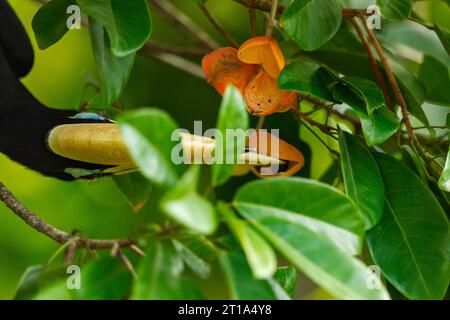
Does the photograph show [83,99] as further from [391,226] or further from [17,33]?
[391,226]

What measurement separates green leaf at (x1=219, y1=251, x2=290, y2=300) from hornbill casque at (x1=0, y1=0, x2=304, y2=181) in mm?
128

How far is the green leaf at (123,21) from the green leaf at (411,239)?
1.13 feet

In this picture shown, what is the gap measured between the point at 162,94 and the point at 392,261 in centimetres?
110

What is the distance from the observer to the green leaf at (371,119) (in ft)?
2.71

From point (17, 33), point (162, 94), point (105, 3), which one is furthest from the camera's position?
point (162, 94)

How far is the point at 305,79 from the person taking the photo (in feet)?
2.80

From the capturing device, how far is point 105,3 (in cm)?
85

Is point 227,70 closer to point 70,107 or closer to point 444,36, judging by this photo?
point 444,36

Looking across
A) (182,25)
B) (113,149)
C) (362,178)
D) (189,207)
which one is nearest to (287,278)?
(362,178)

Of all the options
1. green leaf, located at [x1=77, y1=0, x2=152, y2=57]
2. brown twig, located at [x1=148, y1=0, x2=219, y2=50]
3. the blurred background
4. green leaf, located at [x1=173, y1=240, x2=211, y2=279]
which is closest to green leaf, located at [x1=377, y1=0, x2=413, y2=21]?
green leaf, located at [x1=77, y1=0, x2=152, y2=57]

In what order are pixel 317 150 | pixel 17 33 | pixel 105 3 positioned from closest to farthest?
1. pixel 105 3
2. pixel 17 33
3. pixel 317 150

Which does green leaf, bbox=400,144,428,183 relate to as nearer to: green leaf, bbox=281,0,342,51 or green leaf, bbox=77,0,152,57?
green leaf, bbox=281,0,342,51

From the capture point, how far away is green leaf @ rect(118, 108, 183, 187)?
55 cm
